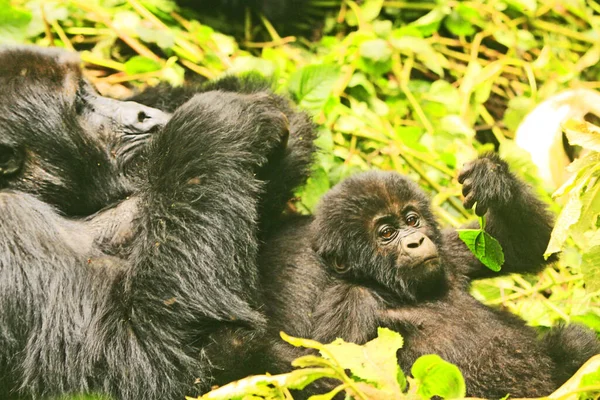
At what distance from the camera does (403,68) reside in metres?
4.98

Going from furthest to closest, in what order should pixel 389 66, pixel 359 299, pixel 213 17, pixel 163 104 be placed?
pixel 213 17 → pixel 389 66 → pixel 163 104 → pixel 359 299

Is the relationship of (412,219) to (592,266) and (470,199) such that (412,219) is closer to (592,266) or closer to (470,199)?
(470,199)

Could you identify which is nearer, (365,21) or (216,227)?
(216,227)

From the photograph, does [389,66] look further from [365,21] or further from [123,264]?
[123,264]

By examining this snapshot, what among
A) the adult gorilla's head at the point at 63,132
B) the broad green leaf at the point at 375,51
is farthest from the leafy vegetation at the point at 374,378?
the broad green leaf at the point at 375,51

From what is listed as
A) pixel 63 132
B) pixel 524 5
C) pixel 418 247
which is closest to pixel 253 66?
pixel 63 132

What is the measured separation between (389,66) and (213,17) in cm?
124

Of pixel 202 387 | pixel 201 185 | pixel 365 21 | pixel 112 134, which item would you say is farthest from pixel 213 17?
pixel 202 387

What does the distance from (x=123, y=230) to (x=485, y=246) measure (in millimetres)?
1344

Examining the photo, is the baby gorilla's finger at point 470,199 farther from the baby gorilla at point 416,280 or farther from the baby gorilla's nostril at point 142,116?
the baby gorilla's nostril at point 142,116

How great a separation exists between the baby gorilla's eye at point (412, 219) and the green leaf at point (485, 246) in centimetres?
33

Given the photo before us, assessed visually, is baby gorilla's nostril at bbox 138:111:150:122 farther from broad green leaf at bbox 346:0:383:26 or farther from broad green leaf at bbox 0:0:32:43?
broad green leaf at bbox 346:0:383:26

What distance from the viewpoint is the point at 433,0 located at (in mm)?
5469

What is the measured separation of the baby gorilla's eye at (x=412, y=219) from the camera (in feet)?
10.6
